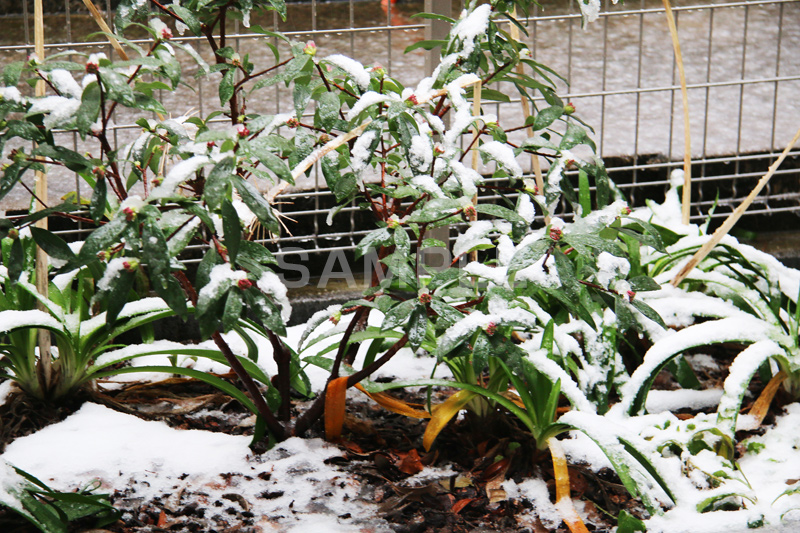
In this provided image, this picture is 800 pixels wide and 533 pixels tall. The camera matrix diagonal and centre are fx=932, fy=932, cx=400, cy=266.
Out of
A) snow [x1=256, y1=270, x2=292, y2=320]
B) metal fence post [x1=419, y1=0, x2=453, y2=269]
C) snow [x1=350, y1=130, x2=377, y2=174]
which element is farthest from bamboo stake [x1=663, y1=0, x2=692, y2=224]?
snow [x1=256, y1=270, x2=292, y2=320]

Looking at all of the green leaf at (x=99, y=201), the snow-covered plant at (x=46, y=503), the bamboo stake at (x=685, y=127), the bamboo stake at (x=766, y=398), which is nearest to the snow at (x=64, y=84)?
the green leaf at (x=99, y=201)

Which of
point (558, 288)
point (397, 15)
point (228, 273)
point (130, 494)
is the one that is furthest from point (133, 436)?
point (397, 15)

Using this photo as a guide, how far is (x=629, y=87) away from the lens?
13.3 feet

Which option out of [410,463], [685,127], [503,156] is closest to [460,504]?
[410,463]

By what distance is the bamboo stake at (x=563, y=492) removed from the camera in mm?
1685

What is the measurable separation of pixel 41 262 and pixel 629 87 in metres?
2.87

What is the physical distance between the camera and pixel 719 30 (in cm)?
510

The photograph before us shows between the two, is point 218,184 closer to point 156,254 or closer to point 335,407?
point 156,254

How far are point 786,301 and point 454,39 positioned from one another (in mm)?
1052

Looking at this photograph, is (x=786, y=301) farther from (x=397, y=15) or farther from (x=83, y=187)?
(x=397, y=15)

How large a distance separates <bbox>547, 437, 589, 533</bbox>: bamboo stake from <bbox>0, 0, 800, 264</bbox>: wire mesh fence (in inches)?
36.1

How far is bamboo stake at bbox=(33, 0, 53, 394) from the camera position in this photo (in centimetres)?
177

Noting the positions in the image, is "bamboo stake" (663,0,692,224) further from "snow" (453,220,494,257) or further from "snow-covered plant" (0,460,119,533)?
"snow-covered plant" (0,460,119,533)

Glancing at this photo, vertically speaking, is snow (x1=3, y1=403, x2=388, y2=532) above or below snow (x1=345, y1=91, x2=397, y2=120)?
below
